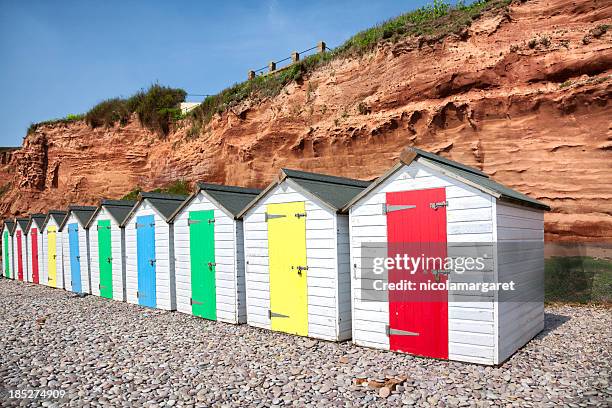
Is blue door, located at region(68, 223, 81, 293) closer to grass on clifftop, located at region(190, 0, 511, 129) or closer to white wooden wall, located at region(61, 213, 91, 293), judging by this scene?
white wooden wall, located at region(61, 213, 91, 293)

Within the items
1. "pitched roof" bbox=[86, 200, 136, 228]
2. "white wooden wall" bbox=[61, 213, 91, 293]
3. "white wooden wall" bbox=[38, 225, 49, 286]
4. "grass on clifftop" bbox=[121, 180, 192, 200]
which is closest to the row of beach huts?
"pitched roof" bbox=[86, 200, 136, 228]

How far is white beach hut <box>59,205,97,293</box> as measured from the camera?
16.5 meters

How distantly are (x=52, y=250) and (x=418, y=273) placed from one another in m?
17.3

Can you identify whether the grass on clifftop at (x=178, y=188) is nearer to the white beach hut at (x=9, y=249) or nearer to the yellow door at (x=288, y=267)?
the white beach hut at (x=9, y=249)

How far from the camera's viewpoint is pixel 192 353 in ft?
26.4

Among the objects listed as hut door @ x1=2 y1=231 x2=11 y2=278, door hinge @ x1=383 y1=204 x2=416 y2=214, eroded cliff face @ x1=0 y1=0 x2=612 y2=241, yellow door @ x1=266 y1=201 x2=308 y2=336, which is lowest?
hut door @ x1=2 y1=231 x2=11 y2=278

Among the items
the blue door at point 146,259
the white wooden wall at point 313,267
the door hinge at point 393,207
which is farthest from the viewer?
the blue door at point 146,259

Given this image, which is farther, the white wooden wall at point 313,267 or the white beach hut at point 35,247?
the white beach hut at point 35,247

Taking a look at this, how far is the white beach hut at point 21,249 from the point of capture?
21.8 metres

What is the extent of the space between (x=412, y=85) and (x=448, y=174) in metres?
11.2

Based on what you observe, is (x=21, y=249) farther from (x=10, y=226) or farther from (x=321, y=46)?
(x=321, y=46)

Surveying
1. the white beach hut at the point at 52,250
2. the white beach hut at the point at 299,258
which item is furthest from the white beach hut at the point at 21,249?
the white beach hut at the point at 299,258

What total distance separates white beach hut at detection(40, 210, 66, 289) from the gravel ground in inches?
333

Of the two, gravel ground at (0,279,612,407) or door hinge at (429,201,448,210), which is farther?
door hinge at (429,201,448,210)
